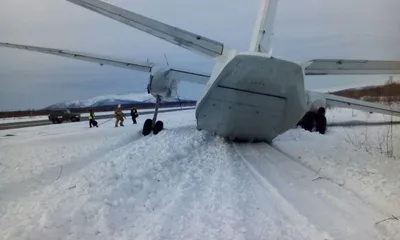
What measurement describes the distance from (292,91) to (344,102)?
321 inches

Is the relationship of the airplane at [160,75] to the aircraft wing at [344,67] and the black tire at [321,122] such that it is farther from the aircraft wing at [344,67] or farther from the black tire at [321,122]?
the black tire at [321,122]

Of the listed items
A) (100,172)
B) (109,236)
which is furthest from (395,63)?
(100,172)

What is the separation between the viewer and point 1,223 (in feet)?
15.3

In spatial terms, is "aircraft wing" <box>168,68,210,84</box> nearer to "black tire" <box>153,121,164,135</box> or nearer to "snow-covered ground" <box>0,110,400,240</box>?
"black tire" <box>153,121,164,135</box>

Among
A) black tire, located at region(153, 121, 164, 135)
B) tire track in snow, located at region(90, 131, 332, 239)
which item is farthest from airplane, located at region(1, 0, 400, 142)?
black tire, located at region(153, 121, 164, 135)

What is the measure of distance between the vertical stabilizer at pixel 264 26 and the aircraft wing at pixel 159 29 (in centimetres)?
145

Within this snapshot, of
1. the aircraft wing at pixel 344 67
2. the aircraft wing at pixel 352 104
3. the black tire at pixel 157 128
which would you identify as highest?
the aircraft wing at pixel 344 67

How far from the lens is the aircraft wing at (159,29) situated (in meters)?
7.44

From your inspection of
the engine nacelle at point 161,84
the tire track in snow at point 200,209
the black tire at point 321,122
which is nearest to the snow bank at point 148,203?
the tire track in snow at point 200,209

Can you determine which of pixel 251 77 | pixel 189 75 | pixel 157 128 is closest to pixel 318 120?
pixel 189 75

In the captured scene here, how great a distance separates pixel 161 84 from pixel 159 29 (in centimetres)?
497

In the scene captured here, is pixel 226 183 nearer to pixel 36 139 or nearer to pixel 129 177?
pixel 129 177

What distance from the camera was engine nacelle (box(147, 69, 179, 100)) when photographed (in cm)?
1320

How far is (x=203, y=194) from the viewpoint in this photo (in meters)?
5.95
